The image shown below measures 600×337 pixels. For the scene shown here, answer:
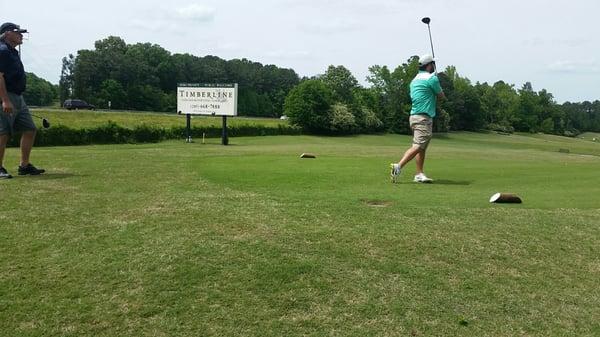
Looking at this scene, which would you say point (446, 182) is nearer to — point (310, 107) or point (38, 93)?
point (310, 107)

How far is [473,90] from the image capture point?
382ft

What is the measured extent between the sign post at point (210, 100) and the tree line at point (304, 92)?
31397 mm

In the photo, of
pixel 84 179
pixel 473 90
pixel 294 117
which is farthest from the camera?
pixel 473 90

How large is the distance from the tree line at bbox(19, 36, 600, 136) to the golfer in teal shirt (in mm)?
53739

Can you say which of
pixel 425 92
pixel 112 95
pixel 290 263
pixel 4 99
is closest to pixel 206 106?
pixel 425 92

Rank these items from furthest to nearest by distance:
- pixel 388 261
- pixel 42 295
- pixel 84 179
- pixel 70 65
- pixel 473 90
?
pixel 473 90 < pixel 70 65 < pixel 84 179 < pixel 388 261 < pixel 42 295

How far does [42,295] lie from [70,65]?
114 metres

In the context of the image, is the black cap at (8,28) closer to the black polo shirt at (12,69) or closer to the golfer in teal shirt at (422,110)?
the black polo shirt at (12,69)

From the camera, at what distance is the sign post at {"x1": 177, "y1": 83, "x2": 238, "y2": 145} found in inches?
1312

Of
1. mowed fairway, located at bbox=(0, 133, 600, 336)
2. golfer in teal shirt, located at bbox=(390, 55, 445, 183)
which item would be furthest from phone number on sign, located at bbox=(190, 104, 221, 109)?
mowed fairway, located at bbox=(0, 133, 600, 336)

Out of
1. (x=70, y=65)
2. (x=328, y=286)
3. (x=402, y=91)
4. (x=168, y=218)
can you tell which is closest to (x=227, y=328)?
(x=328, y=286)

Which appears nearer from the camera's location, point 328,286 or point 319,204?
point 328,286

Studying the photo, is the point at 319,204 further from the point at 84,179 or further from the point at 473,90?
the point at 473,90

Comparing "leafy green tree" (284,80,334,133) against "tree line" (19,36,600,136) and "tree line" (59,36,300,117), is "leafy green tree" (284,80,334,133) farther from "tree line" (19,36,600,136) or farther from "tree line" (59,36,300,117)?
"tree line" (59,36,300,117)
